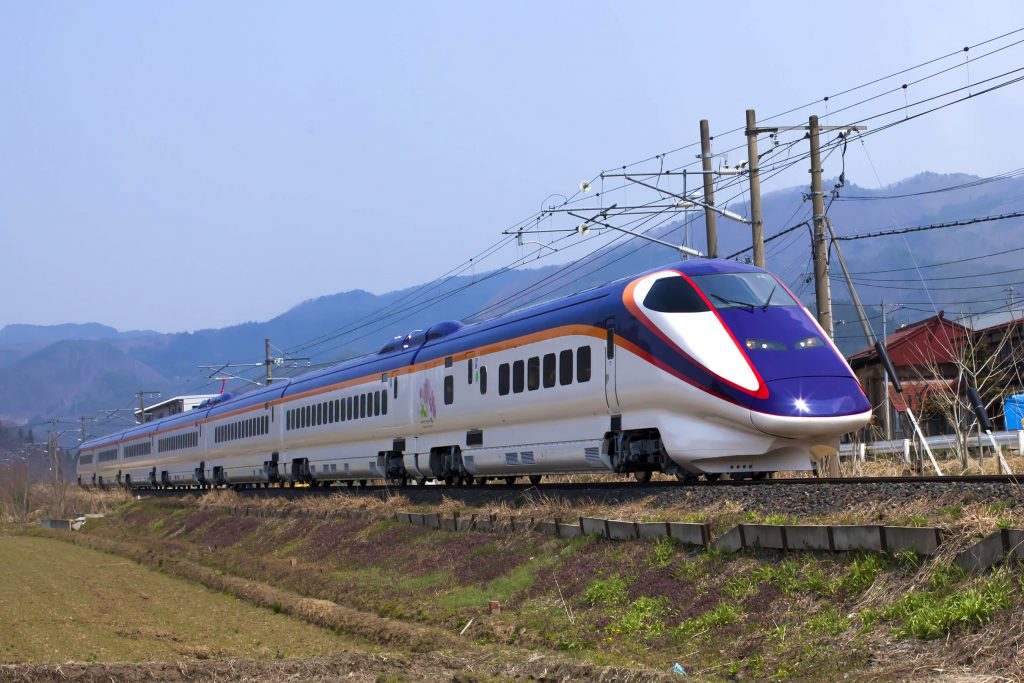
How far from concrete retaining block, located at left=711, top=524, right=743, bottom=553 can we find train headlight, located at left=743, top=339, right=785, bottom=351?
17.0ft

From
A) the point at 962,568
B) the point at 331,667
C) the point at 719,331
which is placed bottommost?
the point at 331,667

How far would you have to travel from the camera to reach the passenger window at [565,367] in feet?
73.8

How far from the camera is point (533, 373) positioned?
23984 millimetres

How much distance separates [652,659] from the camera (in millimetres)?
12609

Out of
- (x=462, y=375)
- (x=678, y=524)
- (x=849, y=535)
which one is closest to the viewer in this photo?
A: (x=849, y=535)

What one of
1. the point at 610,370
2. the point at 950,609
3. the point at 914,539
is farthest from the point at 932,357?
the point at 950,609

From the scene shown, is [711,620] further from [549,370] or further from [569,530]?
[549,370]

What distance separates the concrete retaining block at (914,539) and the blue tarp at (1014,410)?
26.6 meters

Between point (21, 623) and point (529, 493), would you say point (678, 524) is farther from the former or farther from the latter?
point (21, 623)

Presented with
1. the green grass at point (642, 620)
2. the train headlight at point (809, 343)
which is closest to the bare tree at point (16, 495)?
the train headlight at point (809, 343)

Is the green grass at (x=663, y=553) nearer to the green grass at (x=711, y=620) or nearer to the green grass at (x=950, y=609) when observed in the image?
the green grass at (x=711, y=620)

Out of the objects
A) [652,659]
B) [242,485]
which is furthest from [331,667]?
[242,485]

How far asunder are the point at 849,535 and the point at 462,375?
15.7 metres

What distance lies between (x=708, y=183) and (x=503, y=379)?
9501mm
